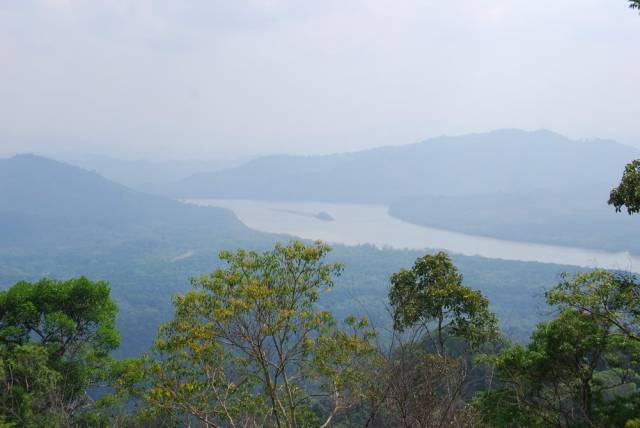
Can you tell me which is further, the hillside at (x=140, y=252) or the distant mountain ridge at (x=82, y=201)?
the distant mountain ridge at (x=82, y=201)

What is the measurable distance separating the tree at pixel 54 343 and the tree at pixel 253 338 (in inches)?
113

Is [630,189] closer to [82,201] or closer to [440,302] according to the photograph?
[440,302]

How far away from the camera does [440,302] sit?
1002 cm

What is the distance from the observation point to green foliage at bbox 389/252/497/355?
32.7 ft

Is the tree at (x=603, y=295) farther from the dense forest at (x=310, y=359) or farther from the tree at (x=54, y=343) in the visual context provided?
the tree at (x=54, y=343)

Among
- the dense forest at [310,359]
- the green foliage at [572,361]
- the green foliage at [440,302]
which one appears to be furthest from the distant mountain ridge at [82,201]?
the green foliage at [572,361]

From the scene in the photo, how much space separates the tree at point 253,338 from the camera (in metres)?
6.33

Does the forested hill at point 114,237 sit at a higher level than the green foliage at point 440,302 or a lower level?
lower

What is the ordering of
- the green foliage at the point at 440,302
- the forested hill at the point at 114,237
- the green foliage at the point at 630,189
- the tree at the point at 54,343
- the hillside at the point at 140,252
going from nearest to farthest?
1. the green foliage at the point at 630,189
2. the tree at the point at 54,343
3. the green foliage at the point at 440,302
4. the hillside at the point at 140,252
5. the forested hill at the point at 114,237

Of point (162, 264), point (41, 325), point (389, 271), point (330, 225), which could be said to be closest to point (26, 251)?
point (162, 264)

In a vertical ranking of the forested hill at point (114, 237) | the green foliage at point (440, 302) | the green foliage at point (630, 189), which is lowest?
the forested hill at point (114, 237)

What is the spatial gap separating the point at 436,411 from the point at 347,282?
76.3 m

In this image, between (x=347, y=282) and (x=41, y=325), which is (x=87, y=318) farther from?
(x=347, y=282)

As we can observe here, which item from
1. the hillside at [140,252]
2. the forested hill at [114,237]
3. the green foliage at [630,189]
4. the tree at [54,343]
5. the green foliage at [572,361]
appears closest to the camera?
the green foliage at [630,189]
